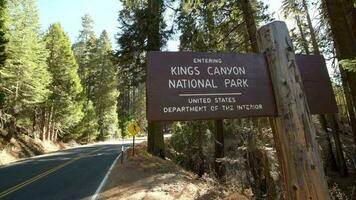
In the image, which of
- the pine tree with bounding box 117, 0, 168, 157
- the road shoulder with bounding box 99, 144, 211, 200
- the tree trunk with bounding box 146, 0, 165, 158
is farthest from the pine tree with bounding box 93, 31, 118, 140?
the road shoulder with bounding box 99, 144, 211, 200

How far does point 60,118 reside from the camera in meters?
40.7

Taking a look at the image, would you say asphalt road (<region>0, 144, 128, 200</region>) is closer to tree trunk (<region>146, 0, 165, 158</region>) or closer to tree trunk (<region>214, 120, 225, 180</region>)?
tree trunk (<region>146, 0, 165, 158</region>)

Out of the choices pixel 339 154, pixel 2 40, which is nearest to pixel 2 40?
pixel 2 40

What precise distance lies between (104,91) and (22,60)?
29190 millimetres

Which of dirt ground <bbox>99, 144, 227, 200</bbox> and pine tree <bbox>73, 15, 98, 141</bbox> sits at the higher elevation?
pine tree <bbox>73, 15, 98, 141</bbox>

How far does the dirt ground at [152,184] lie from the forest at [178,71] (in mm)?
1891

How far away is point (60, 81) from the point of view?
39.7m

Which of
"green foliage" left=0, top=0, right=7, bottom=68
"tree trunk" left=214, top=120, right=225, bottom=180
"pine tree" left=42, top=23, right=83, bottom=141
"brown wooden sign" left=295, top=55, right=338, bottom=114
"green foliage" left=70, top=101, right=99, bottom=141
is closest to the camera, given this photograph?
"brown wooden sign" left=295, top=55, right=338, bottom=114

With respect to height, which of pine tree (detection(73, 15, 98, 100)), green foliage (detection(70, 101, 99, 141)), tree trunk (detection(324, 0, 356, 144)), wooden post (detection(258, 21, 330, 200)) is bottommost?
wooden post (detection(258, 21, 330, 200))

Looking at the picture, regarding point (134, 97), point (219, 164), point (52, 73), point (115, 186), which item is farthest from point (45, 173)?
point (134, 97)

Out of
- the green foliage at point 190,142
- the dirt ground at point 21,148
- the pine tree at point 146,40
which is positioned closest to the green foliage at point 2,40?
the dirt ground at point 21,148

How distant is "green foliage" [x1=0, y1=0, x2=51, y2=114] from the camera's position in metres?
26.5

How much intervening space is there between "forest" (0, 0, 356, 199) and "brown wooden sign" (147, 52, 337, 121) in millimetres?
191

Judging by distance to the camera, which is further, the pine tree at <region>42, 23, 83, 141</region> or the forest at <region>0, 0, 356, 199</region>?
the pine tree at <region>42, 23, 83, 141</region>
